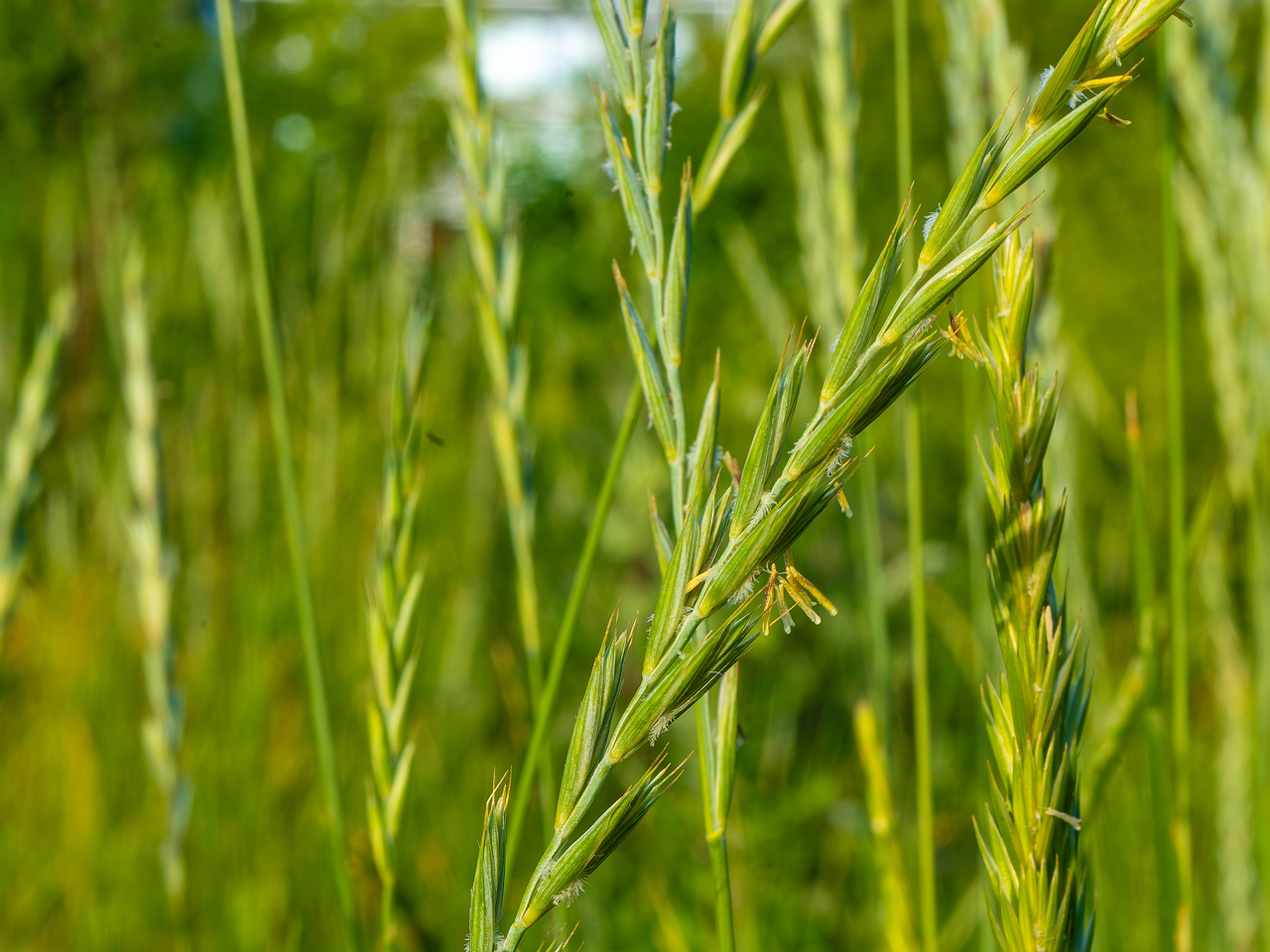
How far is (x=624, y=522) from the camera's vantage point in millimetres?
1185

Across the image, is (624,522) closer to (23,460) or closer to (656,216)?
(23,460)

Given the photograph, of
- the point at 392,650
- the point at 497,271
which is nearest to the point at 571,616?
the point at 392,650

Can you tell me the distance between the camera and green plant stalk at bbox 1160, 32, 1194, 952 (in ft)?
1.33

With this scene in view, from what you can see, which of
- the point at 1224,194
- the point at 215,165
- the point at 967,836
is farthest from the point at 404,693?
the point at 215,165

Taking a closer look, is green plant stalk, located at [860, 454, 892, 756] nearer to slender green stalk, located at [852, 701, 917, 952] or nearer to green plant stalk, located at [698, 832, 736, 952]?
slender green stalk, located at [852, 701, 917, 952]

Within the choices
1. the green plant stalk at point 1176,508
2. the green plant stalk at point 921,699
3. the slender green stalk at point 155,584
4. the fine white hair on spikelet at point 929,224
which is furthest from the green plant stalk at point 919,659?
the slender green stalk at point 155,584

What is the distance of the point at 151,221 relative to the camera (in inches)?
70.2

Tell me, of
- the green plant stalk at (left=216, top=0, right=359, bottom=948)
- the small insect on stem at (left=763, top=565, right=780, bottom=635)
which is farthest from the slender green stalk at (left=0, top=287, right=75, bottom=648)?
the small insect on stem at (left=763, top=565, right=780, bottom=635)

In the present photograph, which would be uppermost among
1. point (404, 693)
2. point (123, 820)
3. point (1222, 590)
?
point (404, 693)

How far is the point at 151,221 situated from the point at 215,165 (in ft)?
1.67

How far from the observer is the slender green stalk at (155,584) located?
18.4 inches

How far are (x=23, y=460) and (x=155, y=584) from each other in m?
0.09

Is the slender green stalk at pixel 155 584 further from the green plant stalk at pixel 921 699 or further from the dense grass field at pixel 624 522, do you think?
the green plant stalk at pixel 921 699

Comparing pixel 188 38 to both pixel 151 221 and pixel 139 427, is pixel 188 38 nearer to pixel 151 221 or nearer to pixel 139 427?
pixel 151 221
